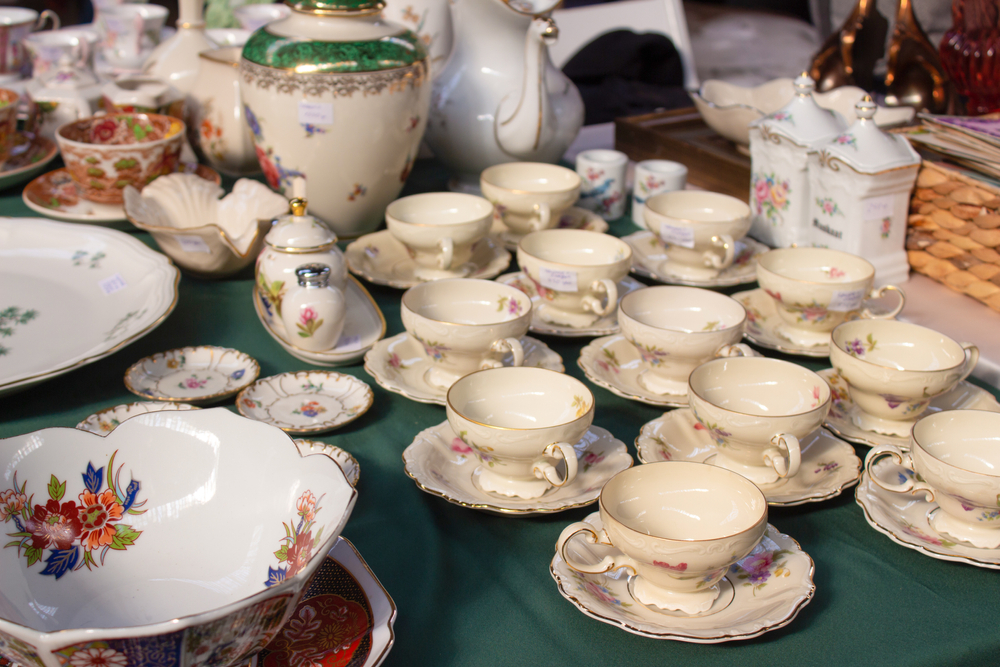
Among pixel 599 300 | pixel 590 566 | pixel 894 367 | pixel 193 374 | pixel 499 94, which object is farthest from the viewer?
pixel 499 94

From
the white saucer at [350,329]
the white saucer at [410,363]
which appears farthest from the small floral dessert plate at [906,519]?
the white saucer at [350,329]

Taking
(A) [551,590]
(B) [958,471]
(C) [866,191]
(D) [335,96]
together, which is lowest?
(A) [551,590]

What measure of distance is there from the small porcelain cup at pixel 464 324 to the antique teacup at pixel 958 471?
0.40 meters

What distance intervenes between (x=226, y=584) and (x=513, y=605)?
0.23 meters

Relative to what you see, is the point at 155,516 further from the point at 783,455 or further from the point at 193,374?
the point at 783,455

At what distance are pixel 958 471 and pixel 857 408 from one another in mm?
241

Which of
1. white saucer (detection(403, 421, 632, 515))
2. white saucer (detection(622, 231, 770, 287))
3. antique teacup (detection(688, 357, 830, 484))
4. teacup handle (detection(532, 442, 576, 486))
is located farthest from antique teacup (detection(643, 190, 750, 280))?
teacup handle (detection(532, 442, 576, 486))

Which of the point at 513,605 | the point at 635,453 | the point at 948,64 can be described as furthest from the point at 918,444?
the point at 948,64

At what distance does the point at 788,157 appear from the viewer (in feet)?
4.30

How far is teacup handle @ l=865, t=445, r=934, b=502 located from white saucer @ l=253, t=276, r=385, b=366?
605 mm

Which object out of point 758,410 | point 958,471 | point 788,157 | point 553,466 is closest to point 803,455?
point 758,410

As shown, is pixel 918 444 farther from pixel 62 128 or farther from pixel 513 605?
pixel 62 128

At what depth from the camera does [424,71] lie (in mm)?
1328

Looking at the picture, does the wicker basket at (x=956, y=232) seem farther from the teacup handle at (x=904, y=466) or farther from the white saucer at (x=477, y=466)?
the white saucer at (x=477, y=466)
